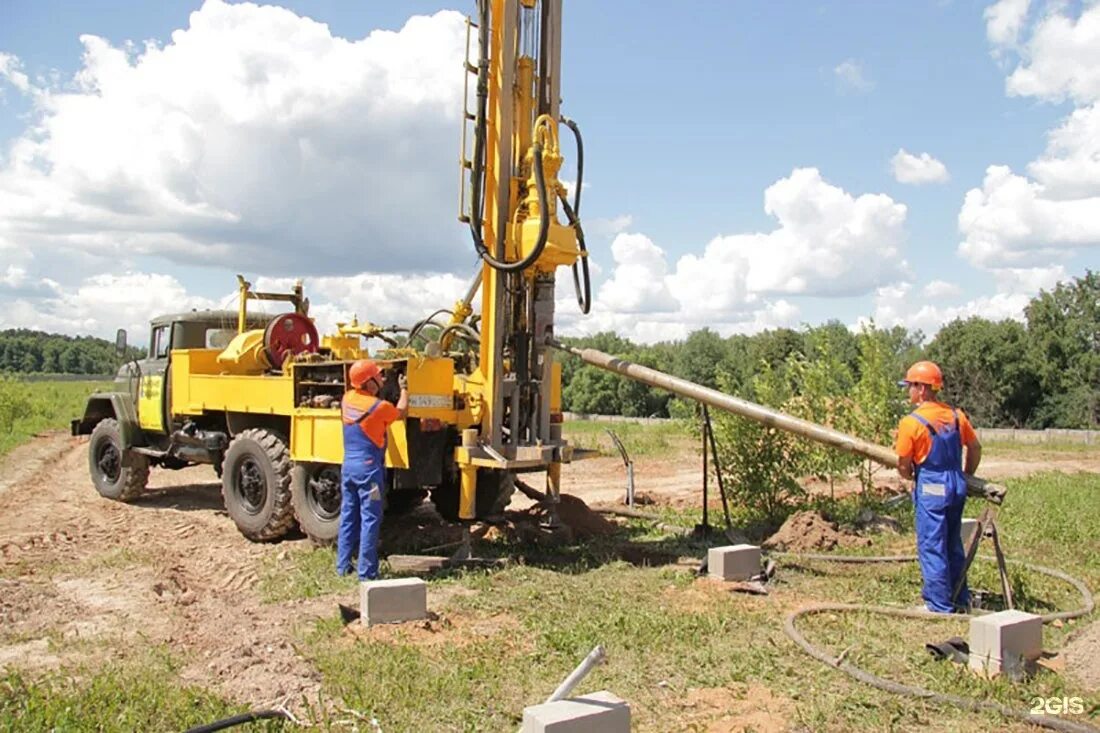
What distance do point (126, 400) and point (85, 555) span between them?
163 inches

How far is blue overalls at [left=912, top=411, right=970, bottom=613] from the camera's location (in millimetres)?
6570

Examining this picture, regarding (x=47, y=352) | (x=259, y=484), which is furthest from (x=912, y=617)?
(x=47, y=352)

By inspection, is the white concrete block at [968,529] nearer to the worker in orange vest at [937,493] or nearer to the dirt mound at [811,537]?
the worker in orange vest at [937,493]

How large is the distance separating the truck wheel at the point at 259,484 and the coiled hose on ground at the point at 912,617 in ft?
16.4

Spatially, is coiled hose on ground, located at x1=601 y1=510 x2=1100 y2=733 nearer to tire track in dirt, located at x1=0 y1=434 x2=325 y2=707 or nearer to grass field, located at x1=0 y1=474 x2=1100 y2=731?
grass field, located at x1=0 y1=474 x2=1100 y2=731

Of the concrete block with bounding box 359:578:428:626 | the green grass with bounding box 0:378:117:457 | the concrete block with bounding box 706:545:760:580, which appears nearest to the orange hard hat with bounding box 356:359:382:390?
the concrete block with bounding box 359:578:428:626

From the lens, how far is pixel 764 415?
26.2ft

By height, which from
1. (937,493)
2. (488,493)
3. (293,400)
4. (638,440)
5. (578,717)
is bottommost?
(638,440)

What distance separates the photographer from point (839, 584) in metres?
7.81

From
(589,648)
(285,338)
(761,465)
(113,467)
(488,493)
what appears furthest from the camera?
(113,467)

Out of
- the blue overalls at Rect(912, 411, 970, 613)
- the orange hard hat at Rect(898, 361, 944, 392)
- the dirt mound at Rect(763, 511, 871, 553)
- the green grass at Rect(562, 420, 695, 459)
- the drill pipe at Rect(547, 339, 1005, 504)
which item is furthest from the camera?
the green grass at Rect(562, 420, 695, 459)

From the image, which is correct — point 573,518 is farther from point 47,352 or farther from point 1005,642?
point 47,352

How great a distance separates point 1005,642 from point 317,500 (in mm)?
6368

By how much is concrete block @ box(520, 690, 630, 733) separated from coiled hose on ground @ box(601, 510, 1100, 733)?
5.99 ft
